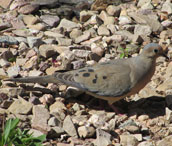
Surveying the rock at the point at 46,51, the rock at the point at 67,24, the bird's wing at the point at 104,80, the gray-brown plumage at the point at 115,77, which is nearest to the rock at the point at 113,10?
the rock at the point at 67,24

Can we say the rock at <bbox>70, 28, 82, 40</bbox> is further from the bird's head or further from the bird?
the bird's head

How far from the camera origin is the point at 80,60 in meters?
6.14

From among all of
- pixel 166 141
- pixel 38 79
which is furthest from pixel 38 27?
pixel 166 141

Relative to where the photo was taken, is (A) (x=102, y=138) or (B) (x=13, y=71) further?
(B) (x=13, y=71)

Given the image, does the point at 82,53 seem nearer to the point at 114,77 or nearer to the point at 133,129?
the point at 114,77

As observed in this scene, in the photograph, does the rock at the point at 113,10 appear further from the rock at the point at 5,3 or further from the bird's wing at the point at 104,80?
the bird's wing at the point at 104,80

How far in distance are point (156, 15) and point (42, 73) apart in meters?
2.47

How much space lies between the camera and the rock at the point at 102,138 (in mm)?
4645

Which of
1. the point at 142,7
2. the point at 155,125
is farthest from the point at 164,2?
the point at 155,125

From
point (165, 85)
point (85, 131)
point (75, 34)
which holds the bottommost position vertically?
point (85, 131)

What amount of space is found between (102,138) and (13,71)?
1840mm

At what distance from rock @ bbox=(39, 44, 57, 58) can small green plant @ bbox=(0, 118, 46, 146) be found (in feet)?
6.38

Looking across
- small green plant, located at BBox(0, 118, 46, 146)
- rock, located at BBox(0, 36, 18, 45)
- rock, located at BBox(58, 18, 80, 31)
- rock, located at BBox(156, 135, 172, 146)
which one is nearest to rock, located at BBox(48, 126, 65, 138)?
small green plant, located at BBox(0, 118, 46, 146)

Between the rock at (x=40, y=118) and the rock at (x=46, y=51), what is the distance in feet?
4.45
